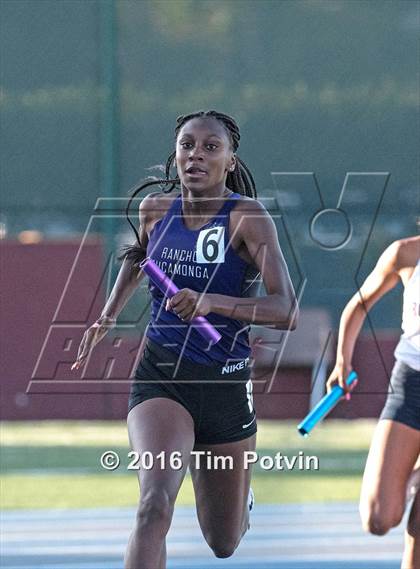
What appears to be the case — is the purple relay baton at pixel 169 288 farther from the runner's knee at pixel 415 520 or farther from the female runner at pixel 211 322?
the runner's knee at pixel 415 520

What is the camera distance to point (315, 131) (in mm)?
12766

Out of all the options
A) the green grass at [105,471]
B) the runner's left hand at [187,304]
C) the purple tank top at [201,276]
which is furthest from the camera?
the green grass at [105,471]

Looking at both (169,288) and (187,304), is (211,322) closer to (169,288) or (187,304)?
(169,288)

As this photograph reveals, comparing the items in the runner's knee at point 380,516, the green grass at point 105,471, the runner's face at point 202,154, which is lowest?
the green grass at point 105,471

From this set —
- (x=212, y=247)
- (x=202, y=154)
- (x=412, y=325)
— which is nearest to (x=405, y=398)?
(x=412, y=325)

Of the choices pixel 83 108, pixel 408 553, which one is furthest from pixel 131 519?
pixel 83 108

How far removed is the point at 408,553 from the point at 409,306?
89 cm

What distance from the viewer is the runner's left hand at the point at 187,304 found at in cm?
471

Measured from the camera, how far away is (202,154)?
207 inches

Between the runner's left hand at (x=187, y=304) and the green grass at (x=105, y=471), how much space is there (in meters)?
A: 4.30

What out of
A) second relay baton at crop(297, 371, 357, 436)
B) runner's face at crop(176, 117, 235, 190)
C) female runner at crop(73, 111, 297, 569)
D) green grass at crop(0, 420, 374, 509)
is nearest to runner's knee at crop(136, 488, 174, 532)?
female runner at crop(73, 111, 297, 569)

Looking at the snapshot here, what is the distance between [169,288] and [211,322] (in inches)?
7.7

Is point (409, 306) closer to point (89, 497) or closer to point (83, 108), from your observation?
point (89, 497)

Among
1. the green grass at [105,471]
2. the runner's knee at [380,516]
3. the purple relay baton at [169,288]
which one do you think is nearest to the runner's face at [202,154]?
the purple relay baton at [169,288]
